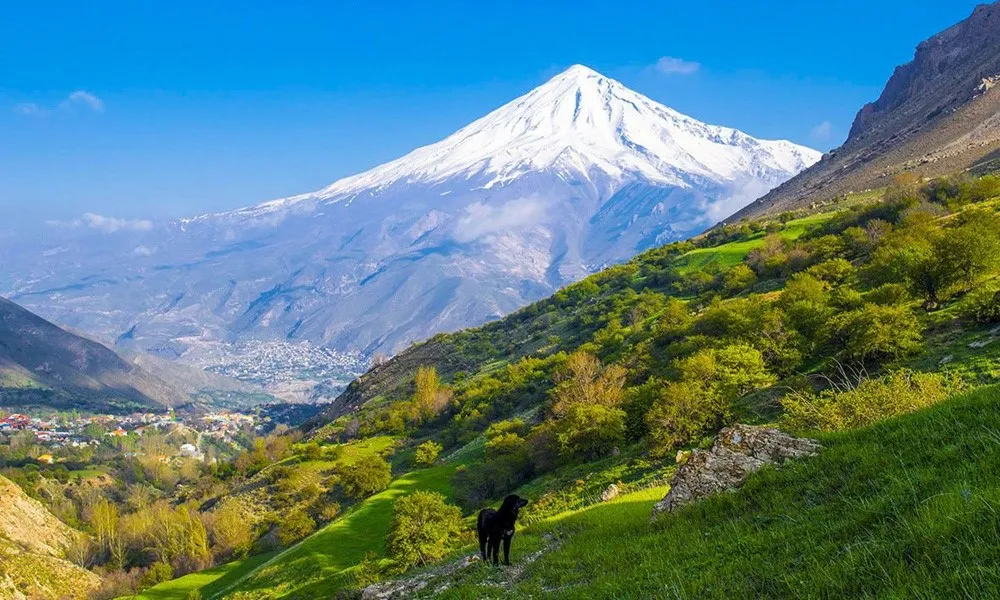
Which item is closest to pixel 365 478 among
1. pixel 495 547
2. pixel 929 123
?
pixel 495 547

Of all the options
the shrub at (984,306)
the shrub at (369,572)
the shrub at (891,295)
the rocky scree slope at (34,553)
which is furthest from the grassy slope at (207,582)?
the shrub at (984,306)

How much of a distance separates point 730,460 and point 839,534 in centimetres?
509

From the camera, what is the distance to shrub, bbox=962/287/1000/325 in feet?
75.6

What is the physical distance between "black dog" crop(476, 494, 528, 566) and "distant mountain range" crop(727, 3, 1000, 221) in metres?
97.1

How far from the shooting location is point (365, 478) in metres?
48.4

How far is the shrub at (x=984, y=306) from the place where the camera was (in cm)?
2303

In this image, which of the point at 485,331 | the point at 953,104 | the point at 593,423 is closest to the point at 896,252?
the point at 593,423

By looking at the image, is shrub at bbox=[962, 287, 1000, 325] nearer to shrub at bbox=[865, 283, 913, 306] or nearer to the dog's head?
shrub at bbox=[865, 283, 913, 306]

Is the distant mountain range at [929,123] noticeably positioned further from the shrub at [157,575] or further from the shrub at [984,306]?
the shrub at [157,575]

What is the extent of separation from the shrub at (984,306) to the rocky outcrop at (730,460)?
19.5m

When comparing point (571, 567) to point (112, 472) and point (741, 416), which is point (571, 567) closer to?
point (741, 416)

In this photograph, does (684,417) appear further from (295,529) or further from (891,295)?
(295,529)

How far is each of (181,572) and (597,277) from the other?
8171 cm

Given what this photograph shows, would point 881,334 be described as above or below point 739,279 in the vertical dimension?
below
